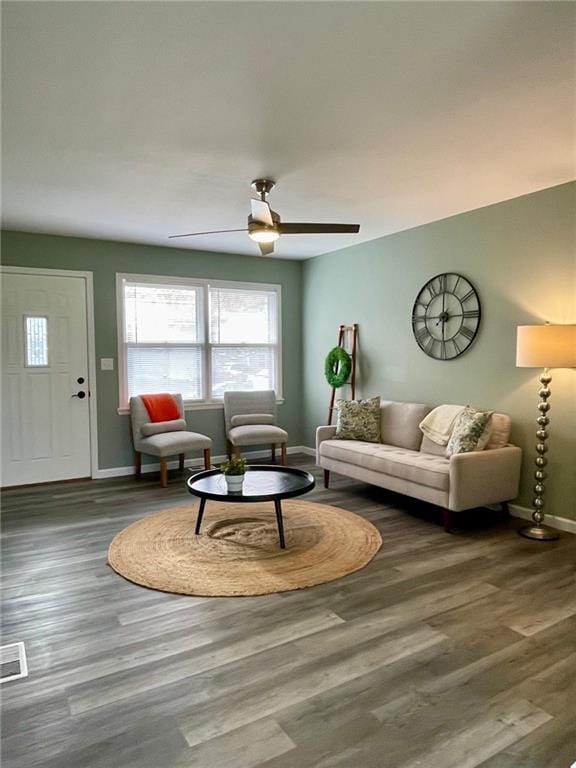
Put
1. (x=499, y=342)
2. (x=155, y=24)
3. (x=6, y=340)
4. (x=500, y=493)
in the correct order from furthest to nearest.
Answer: (x=6, y=340) → (x=499, y=342) → (x=500, y=493) → (x=155, y=24)

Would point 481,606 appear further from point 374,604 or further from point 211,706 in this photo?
point 211,706

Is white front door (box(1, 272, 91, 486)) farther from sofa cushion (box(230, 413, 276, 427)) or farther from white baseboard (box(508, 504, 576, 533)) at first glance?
white baseboard (box(508, 504, 576, 533))

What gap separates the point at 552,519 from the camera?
3.89 meters

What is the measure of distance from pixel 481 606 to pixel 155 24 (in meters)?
3.04

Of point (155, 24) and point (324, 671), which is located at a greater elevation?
point (155, 24)

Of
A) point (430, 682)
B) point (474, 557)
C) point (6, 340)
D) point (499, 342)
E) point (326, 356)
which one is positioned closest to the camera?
point (430, 682)

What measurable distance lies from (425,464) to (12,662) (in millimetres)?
2907

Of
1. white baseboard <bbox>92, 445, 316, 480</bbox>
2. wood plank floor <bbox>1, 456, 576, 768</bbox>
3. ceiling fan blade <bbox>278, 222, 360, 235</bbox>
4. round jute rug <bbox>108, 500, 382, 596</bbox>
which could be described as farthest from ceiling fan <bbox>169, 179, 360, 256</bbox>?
white baseboard <bbox>92, 445, 316, 480</bbox>

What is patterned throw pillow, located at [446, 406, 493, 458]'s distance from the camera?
12.7 ft

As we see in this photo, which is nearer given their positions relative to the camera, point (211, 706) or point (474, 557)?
point (211, 706)

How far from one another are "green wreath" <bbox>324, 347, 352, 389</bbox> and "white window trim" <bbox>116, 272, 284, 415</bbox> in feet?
3.13

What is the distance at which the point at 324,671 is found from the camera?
2129mm

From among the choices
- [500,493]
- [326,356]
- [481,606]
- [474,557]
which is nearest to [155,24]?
[481,606]

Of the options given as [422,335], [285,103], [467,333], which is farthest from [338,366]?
[285,103]
